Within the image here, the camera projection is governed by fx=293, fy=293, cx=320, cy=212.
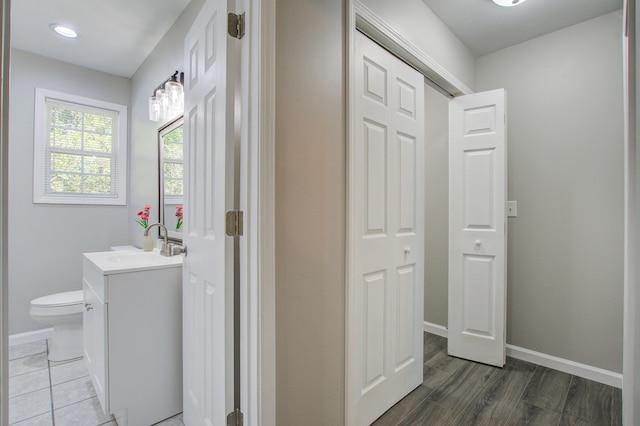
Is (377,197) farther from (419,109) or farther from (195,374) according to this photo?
(195,374)

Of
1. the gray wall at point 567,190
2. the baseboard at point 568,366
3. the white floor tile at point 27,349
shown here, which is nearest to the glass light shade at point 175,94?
the white floor tile at point 27,349

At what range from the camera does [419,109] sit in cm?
195

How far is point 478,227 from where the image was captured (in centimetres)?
232

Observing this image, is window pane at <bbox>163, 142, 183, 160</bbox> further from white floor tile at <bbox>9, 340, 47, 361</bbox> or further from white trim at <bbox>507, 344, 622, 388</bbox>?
white trim at <bbox>507, 344, 622, 388</bbox>

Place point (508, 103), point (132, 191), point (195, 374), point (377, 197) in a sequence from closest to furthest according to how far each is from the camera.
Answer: point (195, 374), point (377, 197), point (508, 103), point (132, 191)

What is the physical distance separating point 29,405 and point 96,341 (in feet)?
2.28

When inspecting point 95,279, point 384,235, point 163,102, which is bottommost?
point 95,279

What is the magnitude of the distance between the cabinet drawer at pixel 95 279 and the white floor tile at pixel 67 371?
0.73m

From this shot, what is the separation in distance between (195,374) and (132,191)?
2462 mm

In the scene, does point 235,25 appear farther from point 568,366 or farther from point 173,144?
point 568,366

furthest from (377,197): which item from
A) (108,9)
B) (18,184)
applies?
(18,184)

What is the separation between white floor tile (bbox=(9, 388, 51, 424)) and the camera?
1680 mm

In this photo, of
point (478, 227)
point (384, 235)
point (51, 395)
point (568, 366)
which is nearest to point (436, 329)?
point (568, 366)

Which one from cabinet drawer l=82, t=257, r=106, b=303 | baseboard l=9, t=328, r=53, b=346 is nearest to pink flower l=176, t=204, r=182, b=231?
cabinet drawer l=82, t=257, r=106, b=303
